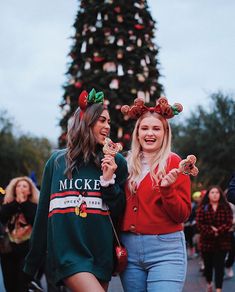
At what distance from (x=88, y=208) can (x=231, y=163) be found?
41914mm

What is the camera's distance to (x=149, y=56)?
20891mm

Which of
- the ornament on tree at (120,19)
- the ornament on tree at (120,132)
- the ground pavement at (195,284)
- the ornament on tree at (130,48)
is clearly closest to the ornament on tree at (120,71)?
the ornament on tree at (130,48)

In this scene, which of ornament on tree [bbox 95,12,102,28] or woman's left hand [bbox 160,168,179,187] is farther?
ornament on tree [bbox 95,12,102,28]

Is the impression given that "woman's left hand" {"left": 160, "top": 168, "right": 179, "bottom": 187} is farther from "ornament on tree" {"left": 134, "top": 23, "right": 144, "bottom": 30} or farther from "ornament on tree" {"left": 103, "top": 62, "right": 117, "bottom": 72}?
"ornament on tree" {"left": 134, "top": 23, "right": 144, "bottom": 30}

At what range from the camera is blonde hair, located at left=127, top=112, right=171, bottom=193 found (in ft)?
15.2

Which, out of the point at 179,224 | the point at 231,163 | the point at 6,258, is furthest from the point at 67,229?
the point at 231,163

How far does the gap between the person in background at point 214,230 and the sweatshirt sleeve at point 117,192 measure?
533 cm

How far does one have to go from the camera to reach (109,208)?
445cm

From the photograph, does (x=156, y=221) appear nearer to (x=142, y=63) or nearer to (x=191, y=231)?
(x=191, y=231)

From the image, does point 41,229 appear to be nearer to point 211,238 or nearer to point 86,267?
point 86,267

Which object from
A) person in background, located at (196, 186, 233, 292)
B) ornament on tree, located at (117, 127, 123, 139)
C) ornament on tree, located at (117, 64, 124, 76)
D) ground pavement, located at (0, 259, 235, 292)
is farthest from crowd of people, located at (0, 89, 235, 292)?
ornament on tree, located at (117, 64, 124, 76)

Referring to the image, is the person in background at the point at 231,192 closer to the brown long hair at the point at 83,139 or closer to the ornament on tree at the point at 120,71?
the brown long hair at the point at 83,139

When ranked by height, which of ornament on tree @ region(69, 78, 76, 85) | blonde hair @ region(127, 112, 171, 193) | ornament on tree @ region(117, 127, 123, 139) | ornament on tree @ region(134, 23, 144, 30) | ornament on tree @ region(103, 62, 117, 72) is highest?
ornament on tree @ region(134, 23, 144, 30)

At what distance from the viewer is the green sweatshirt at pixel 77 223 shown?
14.1 feet
